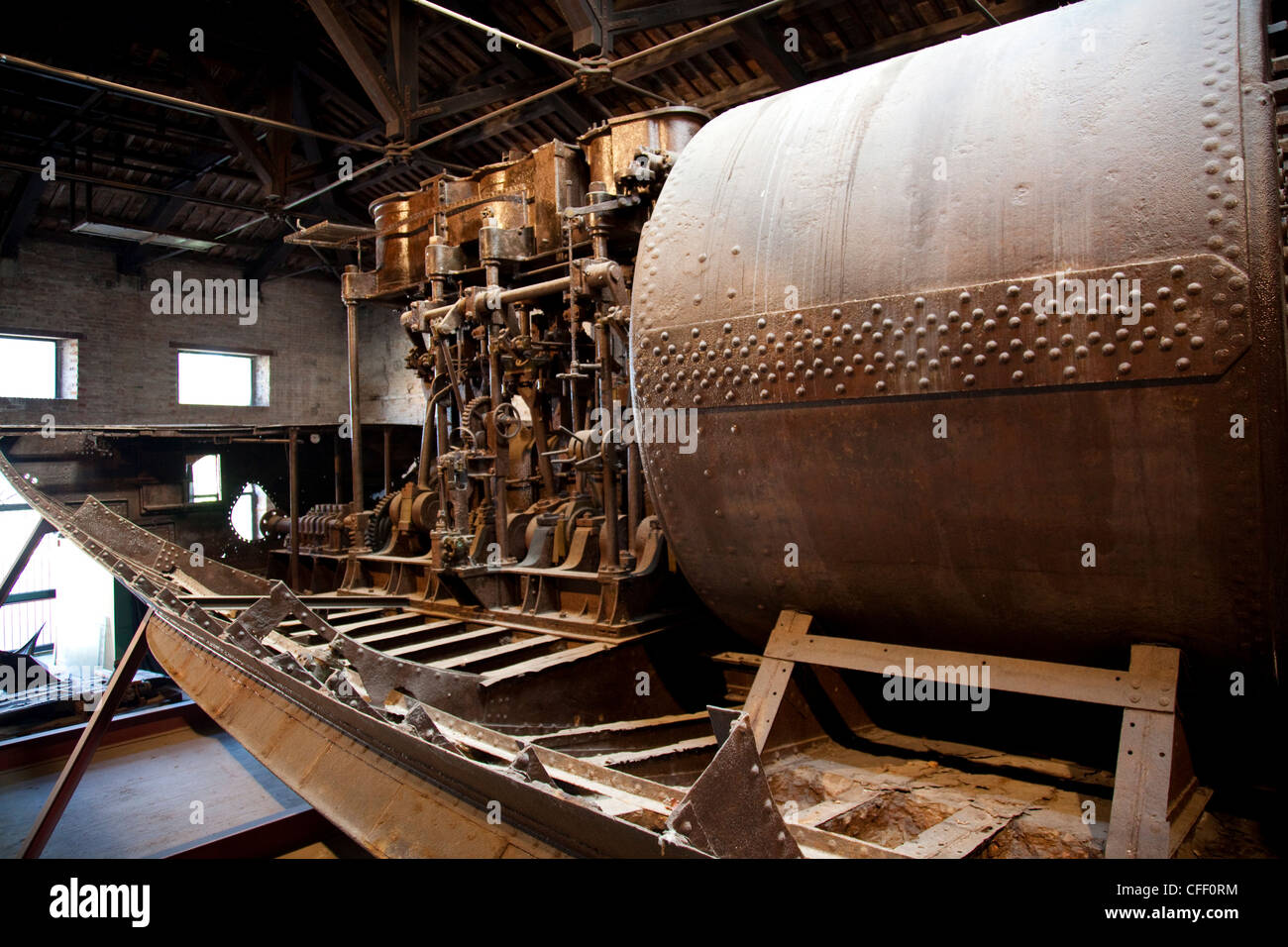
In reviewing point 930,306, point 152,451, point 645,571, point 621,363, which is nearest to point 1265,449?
point 930,306

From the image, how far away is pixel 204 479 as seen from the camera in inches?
511

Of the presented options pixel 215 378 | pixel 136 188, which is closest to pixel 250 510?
pixel 215 378

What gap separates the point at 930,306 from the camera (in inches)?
112

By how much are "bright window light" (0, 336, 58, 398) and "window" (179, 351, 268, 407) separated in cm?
196

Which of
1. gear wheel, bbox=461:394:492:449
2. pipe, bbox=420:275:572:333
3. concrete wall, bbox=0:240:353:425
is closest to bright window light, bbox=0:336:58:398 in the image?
concrete wall, bbox=0:240:353:425

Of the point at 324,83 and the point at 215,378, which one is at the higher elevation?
the point at 324,83

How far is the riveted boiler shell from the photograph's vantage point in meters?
2.44

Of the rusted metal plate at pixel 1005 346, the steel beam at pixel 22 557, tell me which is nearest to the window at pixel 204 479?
the steel beam at pixel 22 557

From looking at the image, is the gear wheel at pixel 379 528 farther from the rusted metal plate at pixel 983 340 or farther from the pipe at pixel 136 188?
the pipe at pixel 136 188

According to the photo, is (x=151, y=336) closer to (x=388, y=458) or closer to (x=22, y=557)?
(x=388, y=458)

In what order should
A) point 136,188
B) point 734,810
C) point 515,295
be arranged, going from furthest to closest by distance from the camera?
point 136,188 → point 515,295 → point 734,810

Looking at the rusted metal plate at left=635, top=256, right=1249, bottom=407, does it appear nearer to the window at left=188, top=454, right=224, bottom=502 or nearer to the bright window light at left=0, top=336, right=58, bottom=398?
the window at left=188, top=454, right=224, bottom=502

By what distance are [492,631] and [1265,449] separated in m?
4.29

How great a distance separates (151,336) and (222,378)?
143cm
